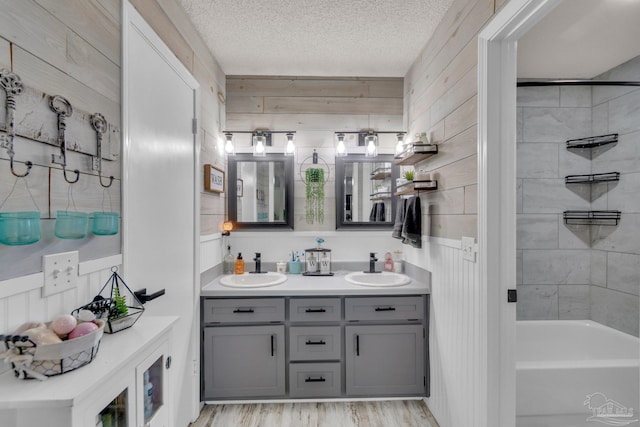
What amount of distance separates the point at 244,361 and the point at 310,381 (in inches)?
18.7

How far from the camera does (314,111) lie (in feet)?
9.18

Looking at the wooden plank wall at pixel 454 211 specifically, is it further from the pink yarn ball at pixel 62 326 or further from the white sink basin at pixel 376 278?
the pink yarn ball at pixel 62 326

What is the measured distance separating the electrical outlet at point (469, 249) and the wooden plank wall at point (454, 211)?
0.09 ft

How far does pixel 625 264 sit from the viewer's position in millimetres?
2225

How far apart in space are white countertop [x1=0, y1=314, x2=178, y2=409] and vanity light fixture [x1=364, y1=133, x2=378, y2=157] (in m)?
2.23

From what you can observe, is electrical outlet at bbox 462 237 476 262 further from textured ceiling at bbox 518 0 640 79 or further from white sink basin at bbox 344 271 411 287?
textured ceiling at bbox 518 0 640 79

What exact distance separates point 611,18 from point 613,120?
876 millimetres

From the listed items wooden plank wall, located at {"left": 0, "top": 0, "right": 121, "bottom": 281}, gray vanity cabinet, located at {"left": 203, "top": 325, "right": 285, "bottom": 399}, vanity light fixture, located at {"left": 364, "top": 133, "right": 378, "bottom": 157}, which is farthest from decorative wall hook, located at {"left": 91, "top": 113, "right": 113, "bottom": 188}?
vanity light fixture, located at {"left": 364, "top": 133, "right": 378, "bottom": 157}

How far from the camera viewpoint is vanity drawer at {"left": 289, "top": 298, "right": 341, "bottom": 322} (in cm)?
218

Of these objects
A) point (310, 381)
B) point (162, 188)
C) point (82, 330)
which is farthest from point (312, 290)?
point (82, 330)

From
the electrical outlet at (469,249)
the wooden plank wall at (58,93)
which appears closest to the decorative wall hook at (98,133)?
the wooden plank wall at (58,93)

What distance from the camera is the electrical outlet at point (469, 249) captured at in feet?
5.05

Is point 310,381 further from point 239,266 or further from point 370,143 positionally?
point 370,143

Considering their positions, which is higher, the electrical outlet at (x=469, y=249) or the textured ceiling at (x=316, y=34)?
the textured ceiling at (x=316, y=34)
